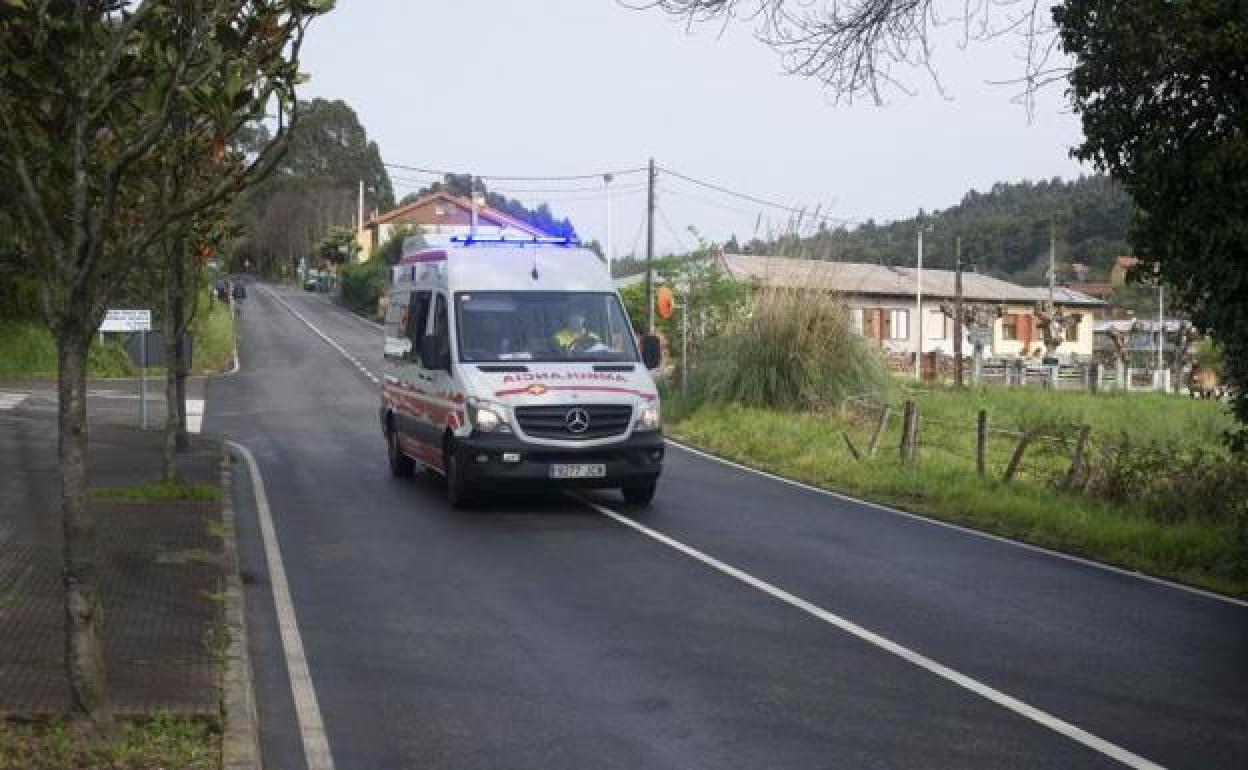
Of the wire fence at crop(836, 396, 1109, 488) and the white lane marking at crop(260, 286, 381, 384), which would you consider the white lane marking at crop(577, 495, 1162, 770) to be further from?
the white lane marking at crop(260, 286, 381, 384)

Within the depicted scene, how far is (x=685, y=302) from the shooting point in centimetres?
3155

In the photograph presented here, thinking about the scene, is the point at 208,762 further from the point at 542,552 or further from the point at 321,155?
the point at 321,155

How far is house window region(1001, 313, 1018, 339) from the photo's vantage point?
2972 inches

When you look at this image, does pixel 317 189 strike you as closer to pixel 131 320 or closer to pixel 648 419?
pixel 131 320

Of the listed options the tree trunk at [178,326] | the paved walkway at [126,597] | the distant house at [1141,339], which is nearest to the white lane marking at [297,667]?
the paved walkway at [126,597]

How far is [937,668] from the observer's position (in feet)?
25.9

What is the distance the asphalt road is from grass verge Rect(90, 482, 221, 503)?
517 mm

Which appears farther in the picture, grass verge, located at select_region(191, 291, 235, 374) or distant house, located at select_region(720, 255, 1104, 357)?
distant house, located at select_region(720, 255, 1104, 357)

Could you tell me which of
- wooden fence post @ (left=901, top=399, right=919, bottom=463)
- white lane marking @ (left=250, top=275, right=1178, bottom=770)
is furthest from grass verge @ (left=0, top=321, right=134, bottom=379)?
white lane marking @ (left=250, top=275, right=1178, bottom=770)

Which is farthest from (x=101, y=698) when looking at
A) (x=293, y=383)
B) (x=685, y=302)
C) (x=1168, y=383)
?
(x=1168, y=383)

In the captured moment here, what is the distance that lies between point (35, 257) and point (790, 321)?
67.8ft

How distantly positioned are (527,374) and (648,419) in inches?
50.7

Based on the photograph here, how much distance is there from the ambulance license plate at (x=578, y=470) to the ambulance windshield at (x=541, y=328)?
1.19m

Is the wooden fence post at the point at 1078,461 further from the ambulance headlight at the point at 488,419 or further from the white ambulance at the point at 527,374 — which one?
the ambulance headlight at the point at 488,419
